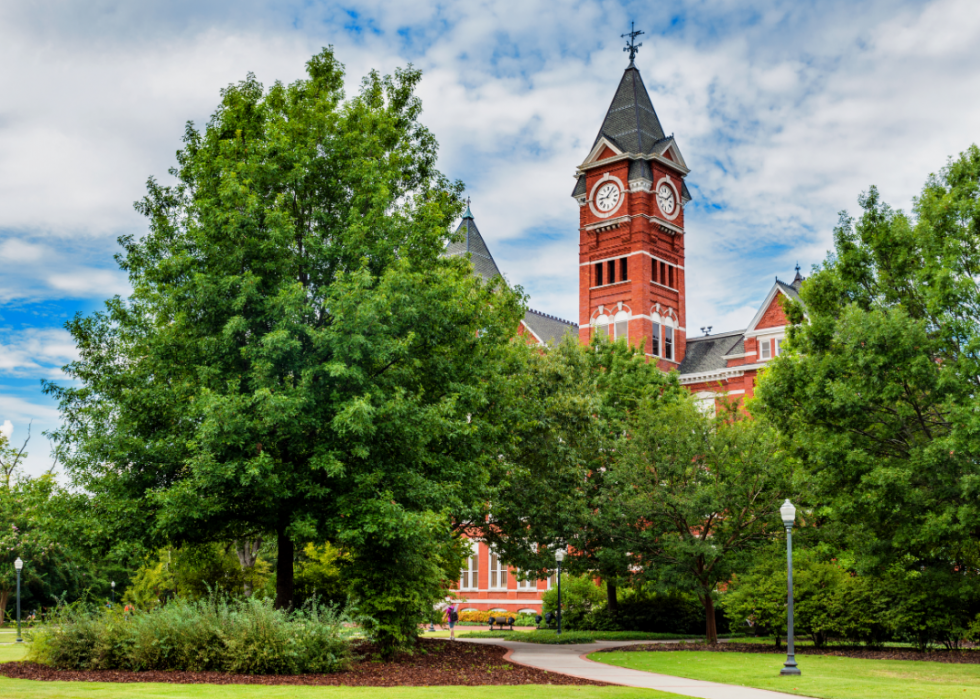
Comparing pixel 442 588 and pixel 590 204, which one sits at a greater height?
pixel 590 204

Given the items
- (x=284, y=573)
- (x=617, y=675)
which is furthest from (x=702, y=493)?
(x=284, y=573)

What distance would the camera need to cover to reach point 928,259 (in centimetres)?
2327

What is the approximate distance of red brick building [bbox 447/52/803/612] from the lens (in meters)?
56.7

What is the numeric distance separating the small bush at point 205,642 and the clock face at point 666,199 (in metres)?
48.2

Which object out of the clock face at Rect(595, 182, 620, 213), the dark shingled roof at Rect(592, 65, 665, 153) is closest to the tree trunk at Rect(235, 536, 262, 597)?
the clock face at Rect(595, 182, 620, 213)

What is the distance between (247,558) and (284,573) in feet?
60.1

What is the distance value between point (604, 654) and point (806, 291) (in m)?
11.9

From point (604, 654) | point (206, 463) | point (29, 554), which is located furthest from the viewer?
point (29, 554)

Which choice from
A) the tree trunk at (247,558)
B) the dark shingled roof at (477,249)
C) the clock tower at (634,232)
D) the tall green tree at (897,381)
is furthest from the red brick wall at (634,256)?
the tall green tree at (897,381)

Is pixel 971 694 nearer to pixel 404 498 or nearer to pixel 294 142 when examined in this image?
pixel 404 498

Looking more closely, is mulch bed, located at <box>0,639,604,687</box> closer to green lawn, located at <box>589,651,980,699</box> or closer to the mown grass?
green lawn, located at <box>589,651,980,699</box>

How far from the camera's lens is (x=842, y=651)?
85.1 ft

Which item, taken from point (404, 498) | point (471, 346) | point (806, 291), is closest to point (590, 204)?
point (806, 291)

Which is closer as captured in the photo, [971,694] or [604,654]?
[971,694]
